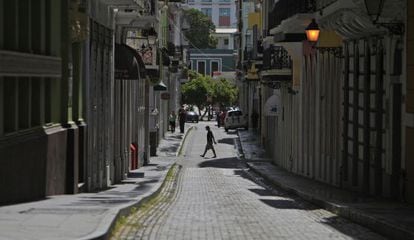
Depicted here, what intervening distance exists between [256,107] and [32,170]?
52.9 m

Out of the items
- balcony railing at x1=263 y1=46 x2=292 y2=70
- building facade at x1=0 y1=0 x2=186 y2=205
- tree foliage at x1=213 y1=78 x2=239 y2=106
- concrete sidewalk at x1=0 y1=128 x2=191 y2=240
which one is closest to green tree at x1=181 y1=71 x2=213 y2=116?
tree foliage at x1=213 y1=78 x2=239 y2=106

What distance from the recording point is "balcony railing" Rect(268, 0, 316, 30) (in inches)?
936

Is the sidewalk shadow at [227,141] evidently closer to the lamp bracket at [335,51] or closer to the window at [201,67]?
the lamp bracket at [335,51]

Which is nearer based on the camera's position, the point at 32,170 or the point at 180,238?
the point at 180,238

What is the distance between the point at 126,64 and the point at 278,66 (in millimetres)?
11881

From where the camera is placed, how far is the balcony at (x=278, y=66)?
3325 cm

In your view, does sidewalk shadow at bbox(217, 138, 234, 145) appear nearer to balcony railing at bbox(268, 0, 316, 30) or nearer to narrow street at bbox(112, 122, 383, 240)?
balcony railing at bbox(268, 0, 316, 30)

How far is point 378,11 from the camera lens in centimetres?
1479

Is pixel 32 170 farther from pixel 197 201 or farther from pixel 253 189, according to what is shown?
pixel 253 189

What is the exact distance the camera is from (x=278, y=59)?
34.2 metres

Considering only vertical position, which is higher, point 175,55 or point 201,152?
point 175,55

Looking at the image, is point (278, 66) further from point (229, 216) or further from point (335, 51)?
point (229, 216)

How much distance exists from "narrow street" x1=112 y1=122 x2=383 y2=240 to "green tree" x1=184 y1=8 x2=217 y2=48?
92403 mm

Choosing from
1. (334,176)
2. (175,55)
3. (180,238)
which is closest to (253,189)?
(334,176)
